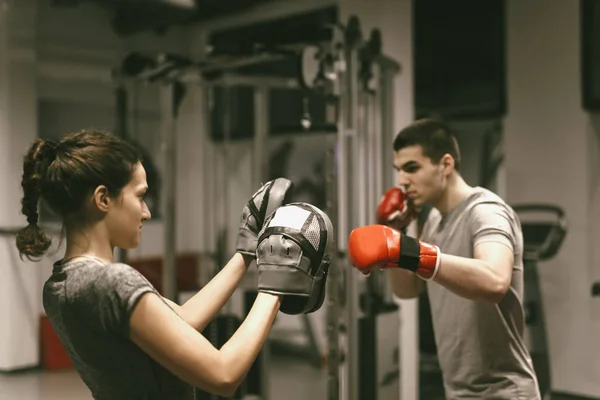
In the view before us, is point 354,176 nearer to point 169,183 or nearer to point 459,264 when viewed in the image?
point 169,183

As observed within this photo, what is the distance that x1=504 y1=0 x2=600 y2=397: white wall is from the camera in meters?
4.67

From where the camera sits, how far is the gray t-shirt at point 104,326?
134cm

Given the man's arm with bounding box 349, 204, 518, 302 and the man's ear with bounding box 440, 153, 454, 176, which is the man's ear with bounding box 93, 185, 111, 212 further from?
the man's ear with bounding box 440, 153, 454, 176

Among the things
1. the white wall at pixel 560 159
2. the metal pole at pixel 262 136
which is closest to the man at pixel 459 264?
the metal pole at pixel 262 136

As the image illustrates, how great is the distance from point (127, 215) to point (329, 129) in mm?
2138

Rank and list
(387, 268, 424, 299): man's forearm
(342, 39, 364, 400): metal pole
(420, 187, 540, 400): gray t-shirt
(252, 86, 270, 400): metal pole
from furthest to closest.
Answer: (252, 86, 270, 400): metal pole → (342, 39, 364, 400): metal pole → (387, 268, 424, 299): man's forearm → (420, 187, 540, 400): gray t-shirt

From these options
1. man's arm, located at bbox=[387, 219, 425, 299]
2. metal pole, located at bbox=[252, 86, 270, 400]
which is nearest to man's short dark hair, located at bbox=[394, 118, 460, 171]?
man's arm, located at bbox=[387, 219, 425, 299]

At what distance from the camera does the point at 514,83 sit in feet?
16.8

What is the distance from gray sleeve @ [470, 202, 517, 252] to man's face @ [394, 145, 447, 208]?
0.77 feet

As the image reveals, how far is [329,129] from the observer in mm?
3506

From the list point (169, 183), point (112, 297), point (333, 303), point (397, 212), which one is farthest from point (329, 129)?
point (112, 297)

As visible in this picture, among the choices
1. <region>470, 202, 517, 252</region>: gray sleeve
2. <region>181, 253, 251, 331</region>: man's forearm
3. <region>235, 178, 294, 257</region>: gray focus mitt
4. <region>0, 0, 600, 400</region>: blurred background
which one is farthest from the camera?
<region>0, 0, 600, 400</region>: blurred background

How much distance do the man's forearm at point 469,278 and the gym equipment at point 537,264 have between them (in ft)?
8.39

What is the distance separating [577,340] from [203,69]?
3.25 meters
